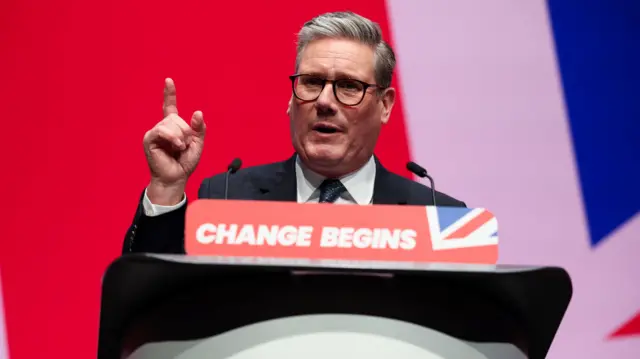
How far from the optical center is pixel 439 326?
81cm

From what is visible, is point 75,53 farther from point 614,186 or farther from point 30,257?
point 614,186

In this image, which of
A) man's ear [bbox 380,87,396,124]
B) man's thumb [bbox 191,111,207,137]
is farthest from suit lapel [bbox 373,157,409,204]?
man's thumb [bbox 191,111,207,137]

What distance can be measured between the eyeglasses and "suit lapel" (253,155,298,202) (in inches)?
8.4

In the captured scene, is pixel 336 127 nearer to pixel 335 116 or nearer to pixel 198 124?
pixel 335 116

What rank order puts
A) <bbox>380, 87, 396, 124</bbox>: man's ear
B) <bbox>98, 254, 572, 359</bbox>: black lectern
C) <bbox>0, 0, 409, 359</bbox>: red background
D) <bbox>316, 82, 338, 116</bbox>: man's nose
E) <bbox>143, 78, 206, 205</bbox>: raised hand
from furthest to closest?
<bbox>0, 0, 409, 359</bbox>: red background → <bbox>380, 87, 396, 124</bbox>: man's ear → <bbox>316, 82, 338, 116</bbox>: man's nose → <bbox>143, 78, 206, 205</bbox>: raised hand → <bbox>98, 254, 572, 359</bbox>: black lectern

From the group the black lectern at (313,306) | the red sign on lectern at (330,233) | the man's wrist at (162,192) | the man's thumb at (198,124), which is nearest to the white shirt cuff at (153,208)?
the man's wrist at (162,192)

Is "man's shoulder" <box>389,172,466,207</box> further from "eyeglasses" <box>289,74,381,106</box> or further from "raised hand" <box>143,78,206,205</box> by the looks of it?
"raised hand" <box>143,78,206,205</box>

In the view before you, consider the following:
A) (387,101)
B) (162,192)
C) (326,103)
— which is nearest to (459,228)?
(162,192)

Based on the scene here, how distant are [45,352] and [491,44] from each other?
5.23ft

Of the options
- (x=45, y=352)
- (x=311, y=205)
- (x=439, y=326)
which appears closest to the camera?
(x=439, y=326)

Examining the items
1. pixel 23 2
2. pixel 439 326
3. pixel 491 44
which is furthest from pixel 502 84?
pixel 439 326

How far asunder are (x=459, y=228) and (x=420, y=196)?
1.01 m

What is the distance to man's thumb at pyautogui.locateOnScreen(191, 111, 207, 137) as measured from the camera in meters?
1.40

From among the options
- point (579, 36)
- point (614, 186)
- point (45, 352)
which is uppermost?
point (579, 36)
